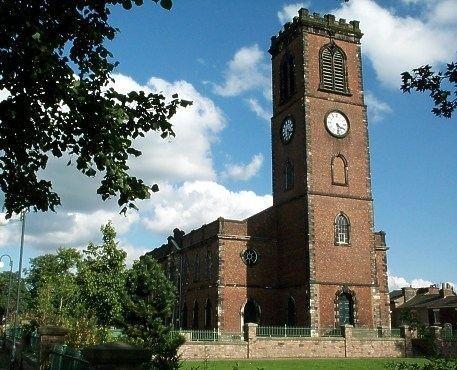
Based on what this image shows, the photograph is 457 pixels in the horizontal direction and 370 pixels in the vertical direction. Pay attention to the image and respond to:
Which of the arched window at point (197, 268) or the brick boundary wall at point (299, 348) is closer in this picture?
the brick boundary wall at point (299, 348)

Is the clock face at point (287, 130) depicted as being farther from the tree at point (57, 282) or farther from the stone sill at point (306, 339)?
the tree at point (57, 282)

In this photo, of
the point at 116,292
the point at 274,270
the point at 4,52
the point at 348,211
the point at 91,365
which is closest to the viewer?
the point at 91,365

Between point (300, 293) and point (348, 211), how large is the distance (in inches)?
260

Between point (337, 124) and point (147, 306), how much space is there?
849 inches

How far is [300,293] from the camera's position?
114 feet

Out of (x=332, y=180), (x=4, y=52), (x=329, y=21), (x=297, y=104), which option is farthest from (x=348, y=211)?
(x=4, y=52)

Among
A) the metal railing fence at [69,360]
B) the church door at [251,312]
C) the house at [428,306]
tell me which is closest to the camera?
the metal railing fence at [69,360]

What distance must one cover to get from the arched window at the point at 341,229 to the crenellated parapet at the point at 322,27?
13.8m

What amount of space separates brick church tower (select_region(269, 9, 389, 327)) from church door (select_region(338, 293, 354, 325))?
2.6 inches

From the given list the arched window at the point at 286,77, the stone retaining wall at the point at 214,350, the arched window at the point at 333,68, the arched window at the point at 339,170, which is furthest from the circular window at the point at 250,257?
the arched window at the point at 333,68

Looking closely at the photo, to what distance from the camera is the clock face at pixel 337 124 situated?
37.4 m

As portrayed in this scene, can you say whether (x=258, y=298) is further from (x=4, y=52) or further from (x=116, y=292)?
(x=4, y=52)

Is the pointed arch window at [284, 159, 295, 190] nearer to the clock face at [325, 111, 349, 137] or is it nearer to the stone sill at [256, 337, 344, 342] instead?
the clock face at [325, 111, 349, 137]

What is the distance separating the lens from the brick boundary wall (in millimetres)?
28344
